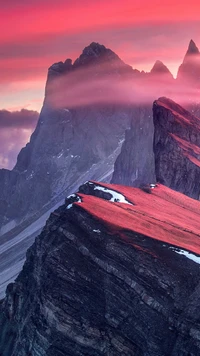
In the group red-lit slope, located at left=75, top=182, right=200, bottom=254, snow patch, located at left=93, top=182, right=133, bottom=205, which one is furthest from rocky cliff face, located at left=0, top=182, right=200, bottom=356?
snow patch, located at left=93, top=182, right=133, bottom=205

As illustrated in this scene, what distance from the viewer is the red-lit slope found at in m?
134

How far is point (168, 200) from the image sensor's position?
623ft

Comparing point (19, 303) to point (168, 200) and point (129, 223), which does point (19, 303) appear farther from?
point (168, 200)

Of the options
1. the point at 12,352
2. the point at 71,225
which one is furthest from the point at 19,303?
the point at 71,225

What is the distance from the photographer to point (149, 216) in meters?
151

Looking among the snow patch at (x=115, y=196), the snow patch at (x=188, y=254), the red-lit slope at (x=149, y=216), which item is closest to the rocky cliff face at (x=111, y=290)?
A: the snow patch at (x=188, y=254)

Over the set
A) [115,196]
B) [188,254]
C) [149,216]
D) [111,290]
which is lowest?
[111,290]

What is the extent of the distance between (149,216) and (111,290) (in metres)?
32.0

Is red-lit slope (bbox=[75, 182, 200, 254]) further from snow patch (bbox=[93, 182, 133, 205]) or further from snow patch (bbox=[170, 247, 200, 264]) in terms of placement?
snow patch (bbox=[170, 247, 200, 264])

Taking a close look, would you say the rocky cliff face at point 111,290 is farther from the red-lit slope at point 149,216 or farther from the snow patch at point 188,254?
the red-lit slope at point 149,216

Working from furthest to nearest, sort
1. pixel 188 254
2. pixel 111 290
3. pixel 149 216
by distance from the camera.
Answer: pixel 149 216, pixel 188 254, pixel 111 290

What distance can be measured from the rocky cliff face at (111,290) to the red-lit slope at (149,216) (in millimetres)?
465

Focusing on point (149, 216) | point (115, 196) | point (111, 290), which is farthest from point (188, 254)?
point (115, 196)

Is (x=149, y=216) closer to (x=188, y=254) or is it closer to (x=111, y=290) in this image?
(x=188, y=254)
